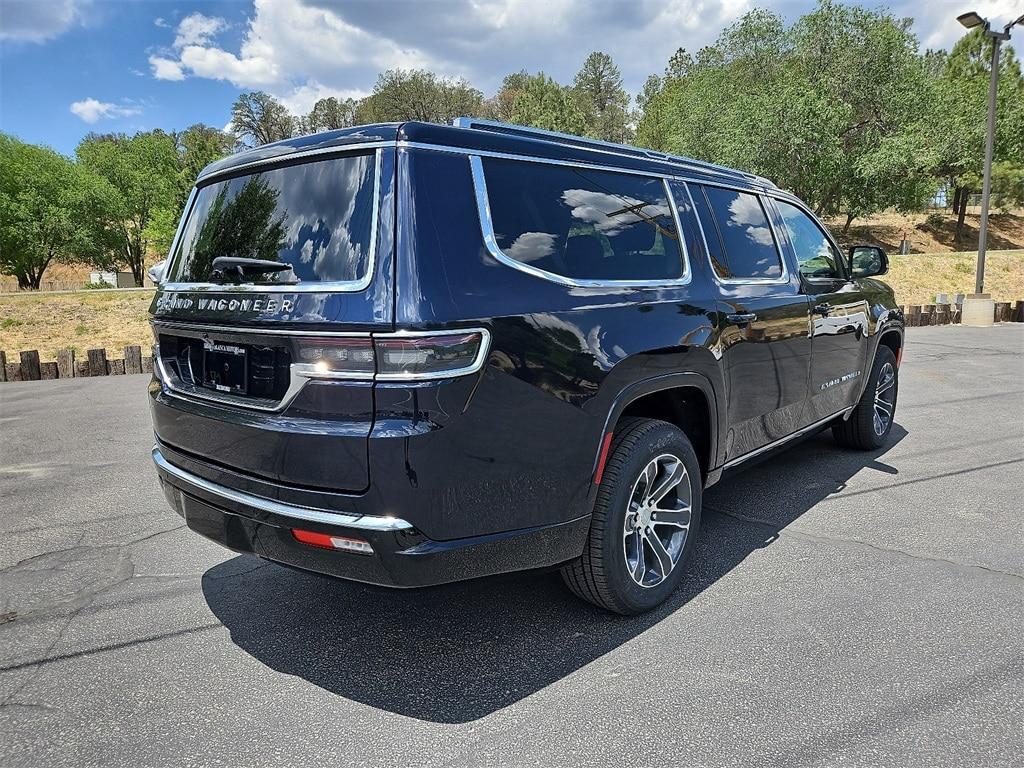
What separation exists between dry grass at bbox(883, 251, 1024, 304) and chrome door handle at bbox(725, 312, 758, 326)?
913 inches

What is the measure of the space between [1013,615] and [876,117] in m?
36.3

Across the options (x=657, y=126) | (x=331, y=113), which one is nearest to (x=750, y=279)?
(x=657, y=126)

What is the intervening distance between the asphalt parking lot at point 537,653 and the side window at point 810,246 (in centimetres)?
153

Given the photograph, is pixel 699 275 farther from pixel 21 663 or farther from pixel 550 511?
pixel 21 663

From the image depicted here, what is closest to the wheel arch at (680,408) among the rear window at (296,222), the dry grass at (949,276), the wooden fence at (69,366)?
the rear window at (296,222)

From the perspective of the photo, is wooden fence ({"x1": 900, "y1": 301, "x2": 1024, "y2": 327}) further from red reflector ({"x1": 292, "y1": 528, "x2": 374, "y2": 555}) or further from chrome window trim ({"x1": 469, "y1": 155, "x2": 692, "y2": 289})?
red reflector ({"x1": 292, "y1": 528, "x2": 374, "y2": 555})

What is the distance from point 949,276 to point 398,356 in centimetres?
2939

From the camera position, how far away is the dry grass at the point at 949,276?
24.4 metres

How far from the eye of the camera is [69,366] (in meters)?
11.5

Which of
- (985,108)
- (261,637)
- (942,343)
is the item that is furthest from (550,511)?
(985,108)

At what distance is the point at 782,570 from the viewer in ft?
11.3

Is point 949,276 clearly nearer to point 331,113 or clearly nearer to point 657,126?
point 657,126

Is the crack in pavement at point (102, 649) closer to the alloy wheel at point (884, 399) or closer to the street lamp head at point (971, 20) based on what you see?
the alloy wheel at point (884, 399)

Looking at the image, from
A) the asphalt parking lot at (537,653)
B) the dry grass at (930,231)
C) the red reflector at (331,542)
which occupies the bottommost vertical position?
the asphalt parking lot at (537,653)
